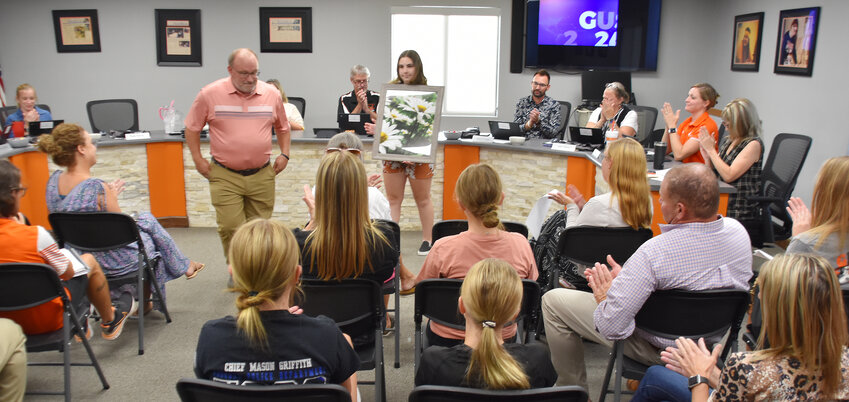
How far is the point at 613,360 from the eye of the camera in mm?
2578

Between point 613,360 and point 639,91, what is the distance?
623cm

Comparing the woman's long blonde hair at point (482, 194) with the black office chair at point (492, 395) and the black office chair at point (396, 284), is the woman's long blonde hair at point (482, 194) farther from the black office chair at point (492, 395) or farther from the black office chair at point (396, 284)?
the black office chair at point (492, 395)

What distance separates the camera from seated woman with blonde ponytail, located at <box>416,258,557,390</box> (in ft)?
5.41

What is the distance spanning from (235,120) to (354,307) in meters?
2.07

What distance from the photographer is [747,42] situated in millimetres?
6871

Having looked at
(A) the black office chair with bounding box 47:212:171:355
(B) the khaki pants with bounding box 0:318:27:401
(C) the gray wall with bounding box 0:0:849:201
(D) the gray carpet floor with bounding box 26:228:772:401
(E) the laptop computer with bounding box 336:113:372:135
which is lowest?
(D) the gray carpet floor with bounding box 26:228:772:401

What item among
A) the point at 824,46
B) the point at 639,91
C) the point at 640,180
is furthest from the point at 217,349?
the point at 639,91

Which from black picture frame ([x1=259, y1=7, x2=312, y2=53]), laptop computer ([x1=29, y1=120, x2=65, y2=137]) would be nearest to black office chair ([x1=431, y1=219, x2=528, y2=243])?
laptop computer ([x1=29, y1=120, x2=65, y2=137])

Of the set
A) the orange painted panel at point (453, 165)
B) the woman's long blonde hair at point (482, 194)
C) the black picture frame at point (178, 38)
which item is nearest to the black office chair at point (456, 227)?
the woman's long blonde hair at point (482, 194)

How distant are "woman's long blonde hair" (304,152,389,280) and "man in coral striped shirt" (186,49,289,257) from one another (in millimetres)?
1692

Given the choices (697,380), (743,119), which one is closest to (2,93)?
(743,119)

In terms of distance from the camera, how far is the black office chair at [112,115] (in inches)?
257

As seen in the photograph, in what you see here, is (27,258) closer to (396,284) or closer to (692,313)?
(396,284)

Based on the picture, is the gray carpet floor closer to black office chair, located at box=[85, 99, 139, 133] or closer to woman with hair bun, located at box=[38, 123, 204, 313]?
woman with hair bun, located at box=[38, 123, 204, 313]
